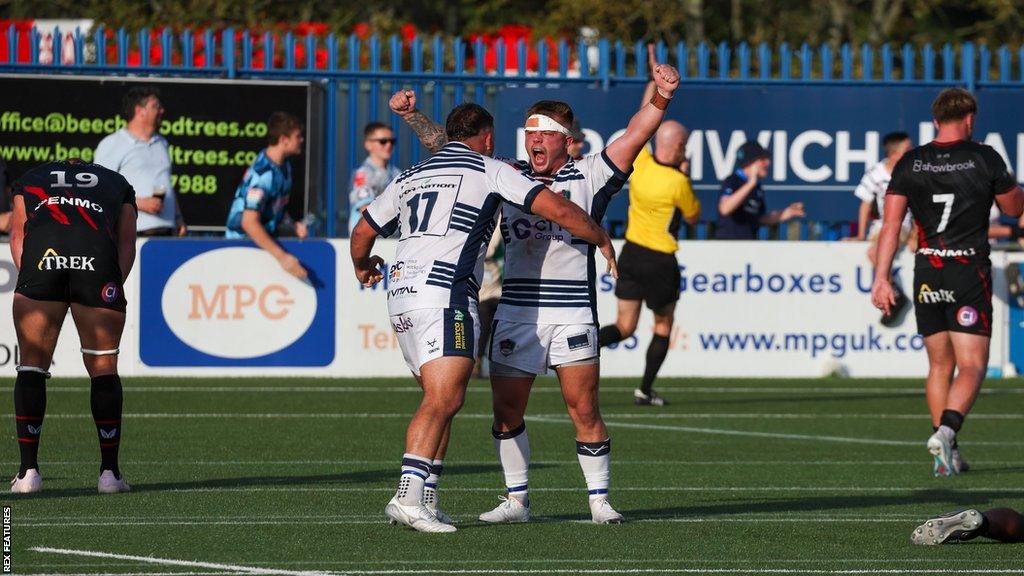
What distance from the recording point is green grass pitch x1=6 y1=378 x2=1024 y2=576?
7258mm

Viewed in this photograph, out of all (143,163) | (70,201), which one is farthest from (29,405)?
(143,163)

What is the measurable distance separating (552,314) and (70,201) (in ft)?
8.53

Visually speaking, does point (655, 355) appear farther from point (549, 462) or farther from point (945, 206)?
point (945, 206)

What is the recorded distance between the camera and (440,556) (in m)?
7.27

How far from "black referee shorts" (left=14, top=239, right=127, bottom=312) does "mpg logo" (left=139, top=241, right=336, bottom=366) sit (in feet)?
23.7

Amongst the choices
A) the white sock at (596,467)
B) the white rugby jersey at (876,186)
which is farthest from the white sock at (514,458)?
the white rugby jersey at (876,186)

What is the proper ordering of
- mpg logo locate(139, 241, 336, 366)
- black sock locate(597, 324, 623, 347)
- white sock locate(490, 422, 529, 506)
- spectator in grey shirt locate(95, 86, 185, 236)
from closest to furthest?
white sock locate(490, 422, 529, 506) < black sock locate(597, 324, 623, 347) < spectator in grey shirt locate(95, 86, 185, 236) < mpg logo locate(139, 241, 336, 366)

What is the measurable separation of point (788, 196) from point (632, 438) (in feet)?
23.3

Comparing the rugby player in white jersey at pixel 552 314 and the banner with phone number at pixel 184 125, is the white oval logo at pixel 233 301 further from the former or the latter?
the rugby player in white jersey at pixel 552 314

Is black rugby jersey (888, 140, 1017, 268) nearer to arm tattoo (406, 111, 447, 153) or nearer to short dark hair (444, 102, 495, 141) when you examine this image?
arm tattoo (406, 111, 447, 153)

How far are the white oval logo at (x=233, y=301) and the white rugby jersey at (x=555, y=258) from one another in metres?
8.65

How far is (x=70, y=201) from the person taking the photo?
930 cm

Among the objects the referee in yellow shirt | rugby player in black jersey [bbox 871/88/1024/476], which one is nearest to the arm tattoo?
rugby player in black jersey [bbox 871/88/1024/476]

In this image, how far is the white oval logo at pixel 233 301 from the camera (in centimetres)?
1659
